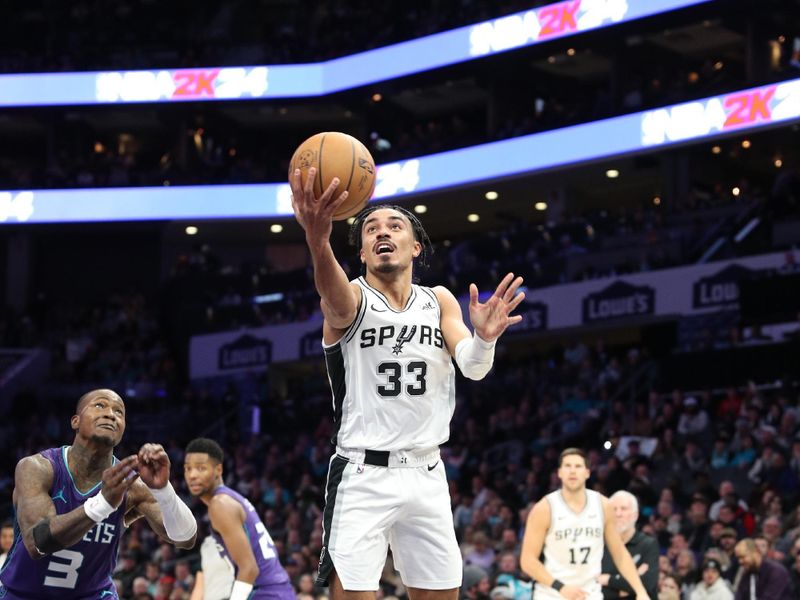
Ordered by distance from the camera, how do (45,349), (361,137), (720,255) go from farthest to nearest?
(361,137)
(45,349)
(720,255)

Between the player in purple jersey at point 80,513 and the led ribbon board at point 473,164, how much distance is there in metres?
21.4

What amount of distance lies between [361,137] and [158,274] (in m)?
7.96

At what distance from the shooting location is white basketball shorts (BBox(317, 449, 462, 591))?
6.13 m

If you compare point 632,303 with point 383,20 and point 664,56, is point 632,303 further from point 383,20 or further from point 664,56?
point 383,20

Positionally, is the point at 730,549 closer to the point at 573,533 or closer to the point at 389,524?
the point at 573,533

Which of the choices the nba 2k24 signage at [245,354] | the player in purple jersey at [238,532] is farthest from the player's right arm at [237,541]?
the nba 2k24 signage at [245,354]

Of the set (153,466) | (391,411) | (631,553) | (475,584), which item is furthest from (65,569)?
(475,584)

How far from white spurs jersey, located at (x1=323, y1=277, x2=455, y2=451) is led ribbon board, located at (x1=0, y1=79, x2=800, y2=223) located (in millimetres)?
21232

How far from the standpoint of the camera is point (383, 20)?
119 ft

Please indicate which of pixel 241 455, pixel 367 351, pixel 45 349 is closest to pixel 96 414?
pixel 367 351

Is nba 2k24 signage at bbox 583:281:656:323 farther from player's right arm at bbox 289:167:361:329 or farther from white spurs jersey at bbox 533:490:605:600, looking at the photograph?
player's right arm at bbox 289:167:361:329

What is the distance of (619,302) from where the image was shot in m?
25.8

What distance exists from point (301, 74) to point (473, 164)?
6.51m

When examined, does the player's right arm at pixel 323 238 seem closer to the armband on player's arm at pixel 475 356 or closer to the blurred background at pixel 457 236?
the armband on player's arm at pixel 475 356
